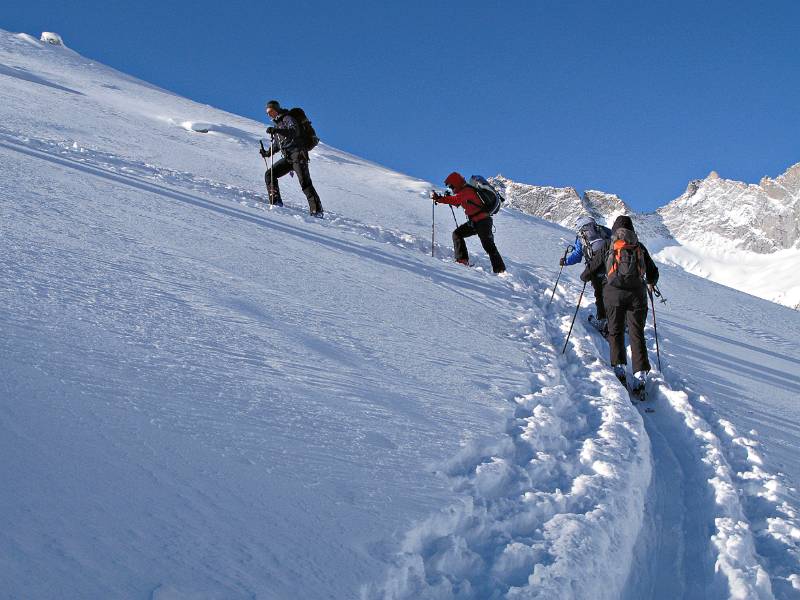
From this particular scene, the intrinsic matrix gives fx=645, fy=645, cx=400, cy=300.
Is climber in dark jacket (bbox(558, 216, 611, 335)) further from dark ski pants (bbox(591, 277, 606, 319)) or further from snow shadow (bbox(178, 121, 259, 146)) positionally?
snow shadow (bbox(178, 121, 259, 146))

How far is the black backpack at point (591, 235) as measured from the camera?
7151 mm

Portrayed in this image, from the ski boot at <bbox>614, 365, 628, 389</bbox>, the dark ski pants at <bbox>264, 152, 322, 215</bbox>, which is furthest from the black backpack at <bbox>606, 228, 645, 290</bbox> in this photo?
the dark ski pants at <bbox>264, 152, 322, 215</bbox>

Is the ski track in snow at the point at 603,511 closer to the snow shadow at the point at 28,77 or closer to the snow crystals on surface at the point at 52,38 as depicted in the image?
the snow shadow at the point at 28,77

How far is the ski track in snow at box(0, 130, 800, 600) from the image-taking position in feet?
8.86

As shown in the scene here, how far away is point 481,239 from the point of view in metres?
9.13

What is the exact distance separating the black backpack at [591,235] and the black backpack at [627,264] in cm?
107

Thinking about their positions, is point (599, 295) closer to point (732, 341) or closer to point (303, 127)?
point (732, 341)

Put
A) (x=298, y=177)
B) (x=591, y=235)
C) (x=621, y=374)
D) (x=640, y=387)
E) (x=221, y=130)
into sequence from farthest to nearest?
(x=221, y=130) < (x=298, y=177) < (x=591, y=235) < (x=621, y=374) < (x=640, y=387)

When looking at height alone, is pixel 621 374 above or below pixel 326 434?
above

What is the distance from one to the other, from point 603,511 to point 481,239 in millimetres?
6120

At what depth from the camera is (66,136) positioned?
10.8m

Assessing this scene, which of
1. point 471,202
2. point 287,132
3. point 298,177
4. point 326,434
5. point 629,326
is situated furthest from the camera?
point 298,177

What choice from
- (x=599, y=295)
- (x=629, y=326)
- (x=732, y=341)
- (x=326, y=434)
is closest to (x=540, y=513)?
(x=326, y=434)

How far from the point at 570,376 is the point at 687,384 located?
1.22 meters
